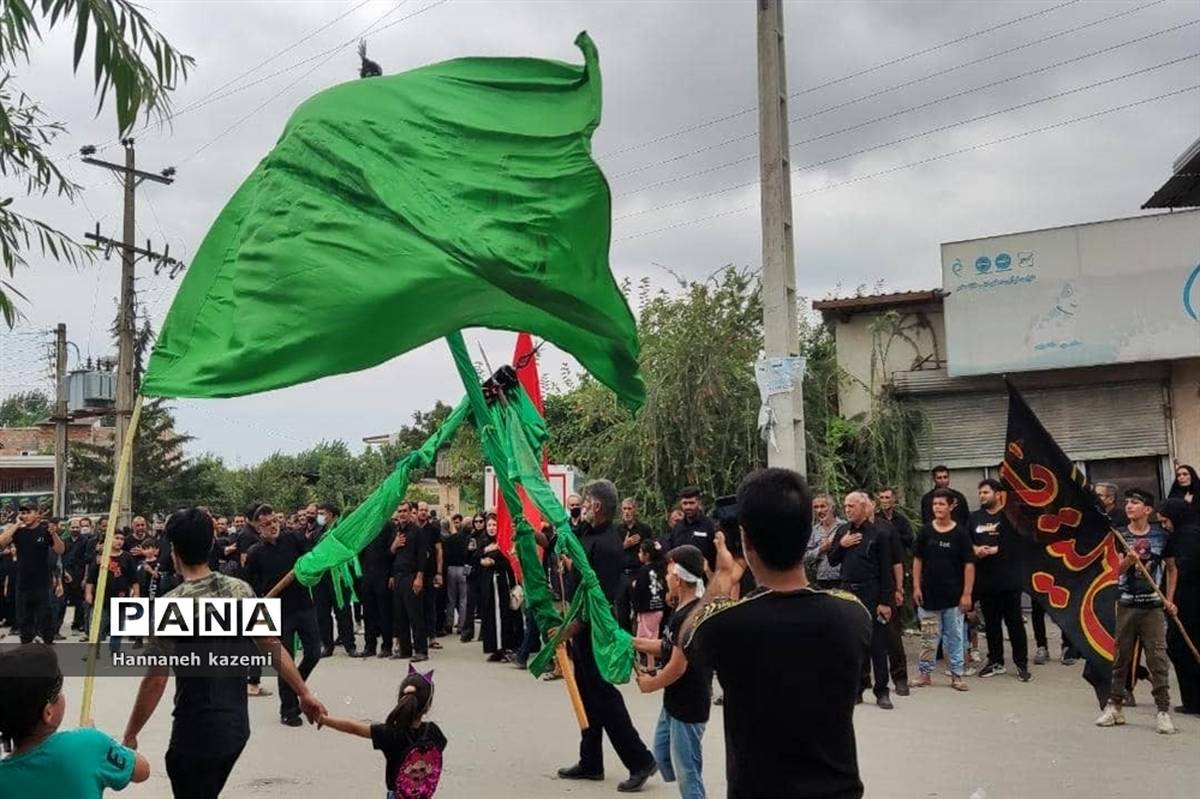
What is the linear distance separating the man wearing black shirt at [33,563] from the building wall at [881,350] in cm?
1125

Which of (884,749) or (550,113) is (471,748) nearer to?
(884,749)

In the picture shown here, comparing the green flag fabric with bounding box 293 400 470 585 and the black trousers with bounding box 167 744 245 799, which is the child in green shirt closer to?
the black trousers with bounding box 167 744 245 799

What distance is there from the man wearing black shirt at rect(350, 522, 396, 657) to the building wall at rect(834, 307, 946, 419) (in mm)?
7235

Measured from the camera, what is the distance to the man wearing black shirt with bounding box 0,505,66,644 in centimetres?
1394

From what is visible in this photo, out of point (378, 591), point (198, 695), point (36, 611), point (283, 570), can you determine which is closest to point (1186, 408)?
point (378, 591)

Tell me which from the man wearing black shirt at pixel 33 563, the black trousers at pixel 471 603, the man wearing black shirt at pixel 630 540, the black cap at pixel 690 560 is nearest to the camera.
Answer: the black cap at pixel 690 560

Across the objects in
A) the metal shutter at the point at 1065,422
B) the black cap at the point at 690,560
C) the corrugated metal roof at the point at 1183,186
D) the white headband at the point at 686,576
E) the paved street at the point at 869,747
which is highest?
the corrugated metal roof at the point at 1183,186

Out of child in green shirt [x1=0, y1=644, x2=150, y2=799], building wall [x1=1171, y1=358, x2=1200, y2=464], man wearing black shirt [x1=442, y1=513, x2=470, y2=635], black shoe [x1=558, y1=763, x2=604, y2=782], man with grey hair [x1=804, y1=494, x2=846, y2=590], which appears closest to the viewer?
child in green shirt [x1=0, y1=644, x2=150, y2=799]

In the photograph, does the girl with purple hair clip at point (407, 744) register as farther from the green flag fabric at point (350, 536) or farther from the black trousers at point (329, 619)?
the black trousers at point (329, 619)

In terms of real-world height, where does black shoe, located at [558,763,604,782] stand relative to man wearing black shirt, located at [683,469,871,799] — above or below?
below

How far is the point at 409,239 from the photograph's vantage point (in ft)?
15.9

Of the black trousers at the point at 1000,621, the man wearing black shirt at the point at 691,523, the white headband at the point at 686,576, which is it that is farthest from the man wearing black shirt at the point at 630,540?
the black trousers at the point at 1000,621

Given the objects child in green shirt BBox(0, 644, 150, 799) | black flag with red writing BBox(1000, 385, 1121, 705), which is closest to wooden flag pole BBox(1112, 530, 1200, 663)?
black flag with red writing BBox(1000, 385, 1121, 705)

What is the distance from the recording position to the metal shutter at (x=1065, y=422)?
14.8m
